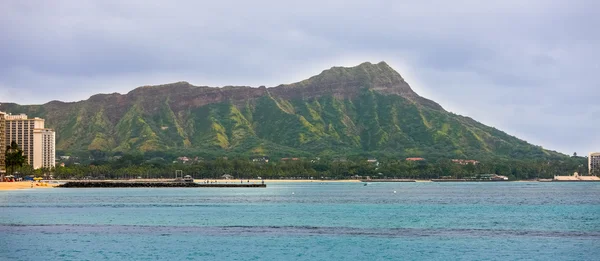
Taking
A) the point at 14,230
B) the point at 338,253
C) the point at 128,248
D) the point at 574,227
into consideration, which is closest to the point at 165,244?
the point at 128,248

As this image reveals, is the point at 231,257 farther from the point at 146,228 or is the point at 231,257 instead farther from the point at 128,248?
the point at 146,228

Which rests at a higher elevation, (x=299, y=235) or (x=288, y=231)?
(x=288, y=231)

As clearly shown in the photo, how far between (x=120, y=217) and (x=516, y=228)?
46.9 m

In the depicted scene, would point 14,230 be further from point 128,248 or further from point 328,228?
point 328,228

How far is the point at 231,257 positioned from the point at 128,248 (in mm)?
9522

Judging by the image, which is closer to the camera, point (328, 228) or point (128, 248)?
point (128, 248)

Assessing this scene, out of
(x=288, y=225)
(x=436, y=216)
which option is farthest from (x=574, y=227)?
(x=288, y=225)

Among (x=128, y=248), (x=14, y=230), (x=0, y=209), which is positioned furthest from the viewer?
(x=0, y=209)

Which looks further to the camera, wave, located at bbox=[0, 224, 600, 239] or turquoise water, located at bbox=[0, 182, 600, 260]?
A: wave, located at bbox=[0, 224, 600, 239]

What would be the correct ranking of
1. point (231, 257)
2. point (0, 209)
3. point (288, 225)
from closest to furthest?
point (231, 257) < point (288, 225) < point (0, 209)

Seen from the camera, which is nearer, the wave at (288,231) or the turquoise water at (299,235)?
the turquoise water at (299,235)

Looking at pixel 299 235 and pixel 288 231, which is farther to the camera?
pixel 288 231

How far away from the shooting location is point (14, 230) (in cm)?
7519

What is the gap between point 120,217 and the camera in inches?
3772
